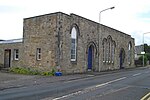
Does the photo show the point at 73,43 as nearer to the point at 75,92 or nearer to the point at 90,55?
the point at 90,55

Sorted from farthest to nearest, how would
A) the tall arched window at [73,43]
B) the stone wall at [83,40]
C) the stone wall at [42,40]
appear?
the tall arched window at [73,43] < the stone wall at [83,40] < the stone wall at [42,40]

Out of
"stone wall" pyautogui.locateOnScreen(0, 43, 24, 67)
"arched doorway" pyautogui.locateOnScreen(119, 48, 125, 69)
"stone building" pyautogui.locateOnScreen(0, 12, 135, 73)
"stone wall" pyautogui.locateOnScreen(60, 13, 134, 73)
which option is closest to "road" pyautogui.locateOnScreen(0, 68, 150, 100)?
"stone building" pyautogui.locateOnScreen(0, 12, 135, 73)

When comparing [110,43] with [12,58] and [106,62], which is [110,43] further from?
[12,58]

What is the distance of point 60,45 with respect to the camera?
2541 cm

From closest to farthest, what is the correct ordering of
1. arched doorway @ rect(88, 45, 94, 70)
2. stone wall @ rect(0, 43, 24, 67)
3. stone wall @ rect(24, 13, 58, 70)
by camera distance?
1. stone wall @ rect(24, 13, 58, 70)
2. stone wall @ rect(0, 43, 24, 67)
3. arched doorway @ rect(88, 45, 94, 70)

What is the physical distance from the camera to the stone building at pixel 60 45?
25.5m

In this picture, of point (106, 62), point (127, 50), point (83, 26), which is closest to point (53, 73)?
point (83, 26)

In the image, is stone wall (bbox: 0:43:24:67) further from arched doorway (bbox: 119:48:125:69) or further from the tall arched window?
arched doorway (bbox: 119:48:125:69)

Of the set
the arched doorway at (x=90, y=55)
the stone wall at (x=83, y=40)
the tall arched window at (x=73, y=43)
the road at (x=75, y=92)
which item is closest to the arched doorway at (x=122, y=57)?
the stone wall at (x=83, y=40)

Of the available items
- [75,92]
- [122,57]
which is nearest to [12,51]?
[122,57]

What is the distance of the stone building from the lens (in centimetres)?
2552

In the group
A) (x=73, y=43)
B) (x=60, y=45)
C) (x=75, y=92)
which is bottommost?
(x=75, y=92)

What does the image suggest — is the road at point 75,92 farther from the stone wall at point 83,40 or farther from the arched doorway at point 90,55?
the arched doorway at point 90,55

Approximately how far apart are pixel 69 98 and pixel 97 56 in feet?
71.9
